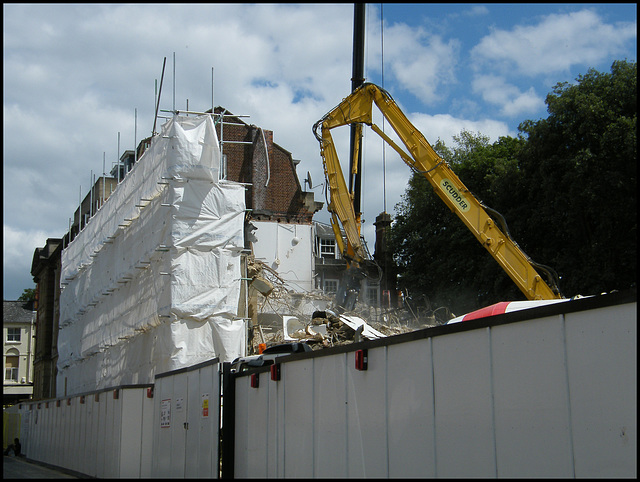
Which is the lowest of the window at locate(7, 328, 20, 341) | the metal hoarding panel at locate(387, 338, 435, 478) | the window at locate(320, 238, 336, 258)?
the metal hoarding panel at locate(387, 338, 435, 478)

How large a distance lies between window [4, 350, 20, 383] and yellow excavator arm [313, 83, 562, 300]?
65.3m

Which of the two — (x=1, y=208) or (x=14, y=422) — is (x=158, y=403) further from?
(x=14, y=422)

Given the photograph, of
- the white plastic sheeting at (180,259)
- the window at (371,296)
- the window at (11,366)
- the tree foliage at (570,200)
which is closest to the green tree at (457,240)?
the tree foliage at (570,200)

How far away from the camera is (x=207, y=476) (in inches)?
496

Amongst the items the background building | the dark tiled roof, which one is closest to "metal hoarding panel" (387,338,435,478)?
the background building

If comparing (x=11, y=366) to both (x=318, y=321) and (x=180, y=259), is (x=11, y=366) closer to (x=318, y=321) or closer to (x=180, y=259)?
(x=318, y=321)

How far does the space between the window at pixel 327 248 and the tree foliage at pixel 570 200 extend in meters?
20.9

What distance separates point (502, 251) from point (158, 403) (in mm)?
9954

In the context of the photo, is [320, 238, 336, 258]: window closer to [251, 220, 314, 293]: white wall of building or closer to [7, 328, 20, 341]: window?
[251, 220, 314, 293]: white wall of building

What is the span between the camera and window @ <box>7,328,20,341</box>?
83.2 metres

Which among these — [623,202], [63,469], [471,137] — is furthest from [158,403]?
[471,137]

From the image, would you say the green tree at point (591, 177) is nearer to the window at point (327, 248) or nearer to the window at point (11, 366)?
the window at point (327, 248)

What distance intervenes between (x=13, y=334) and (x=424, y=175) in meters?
72.6

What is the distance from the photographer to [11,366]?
8150 cm
